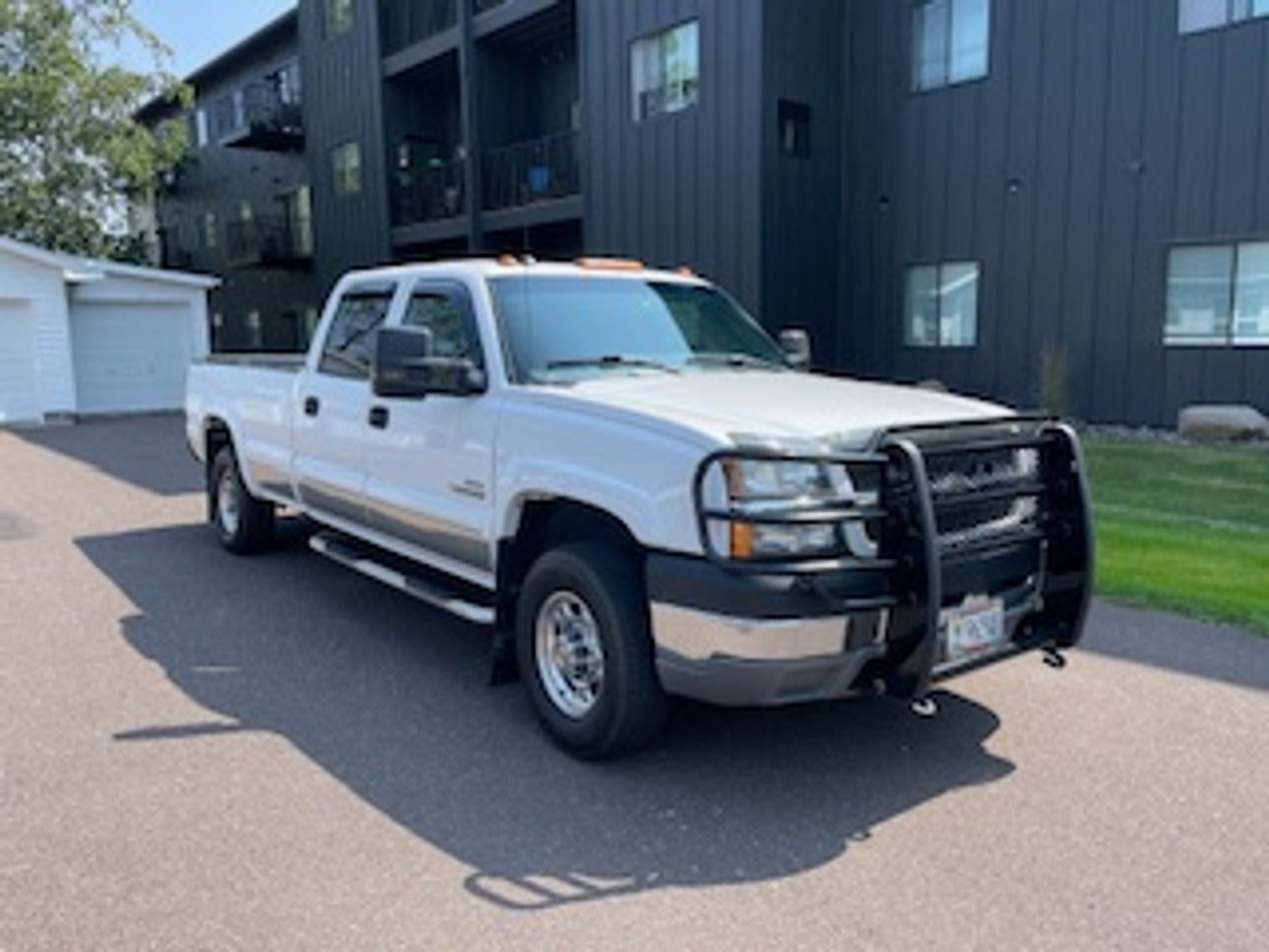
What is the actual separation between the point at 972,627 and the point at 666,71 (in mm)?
15625

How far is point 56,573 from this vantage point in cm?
748

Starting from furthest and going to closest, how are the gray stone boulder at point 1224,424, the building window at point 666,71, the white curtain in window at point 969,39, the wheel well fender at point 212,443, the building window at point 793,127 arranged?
the building window at point 666,71 < the building window at point 793,127 < the white curtain in window at point 969,39 < the gray stone boulder at point 1224,424 < the wheel well fender at point 212,443

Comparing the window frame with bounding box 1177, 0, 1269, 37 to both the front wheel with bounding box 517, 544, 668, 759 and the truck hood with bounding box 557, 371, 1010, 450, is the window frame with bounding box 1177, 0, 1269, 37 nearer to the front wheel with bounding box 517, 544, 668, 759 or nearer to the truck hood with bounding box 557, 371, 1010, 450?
the truck hood with bounding box 557, 371, 1010, 450

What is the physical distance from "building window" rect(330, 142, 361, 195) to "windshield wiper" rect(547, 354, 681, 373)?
75.9 feet

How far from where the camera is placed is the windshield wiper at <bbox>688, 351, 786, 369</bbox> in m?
5.26

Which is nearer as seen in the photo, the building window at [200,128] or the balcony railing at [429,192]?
the balcony railing at [429,192]

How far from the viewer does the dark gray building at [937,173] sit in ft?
44.3

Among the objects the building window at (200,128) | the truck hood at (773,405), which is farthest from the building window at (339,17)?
the truck hood at (773,405)

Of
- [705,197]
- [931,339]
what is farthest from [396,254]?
[931,339]

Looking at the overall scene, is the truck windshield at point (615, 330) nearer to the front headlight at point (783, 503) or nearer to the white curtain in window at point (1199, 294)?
the front headlight at point (783, 503)

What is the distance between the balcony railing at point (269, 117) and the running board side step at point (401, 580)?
25.6 metres

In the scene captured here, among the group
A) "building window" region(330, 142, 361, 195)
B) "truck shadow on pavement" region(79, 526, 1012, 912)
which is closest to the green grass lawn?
"truck shadow on pavement" region(79, 526, 1012, 912)

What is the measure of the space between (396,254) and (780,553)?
2370 cm

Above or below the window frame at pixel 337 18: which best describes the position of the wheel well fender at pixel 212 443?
below
